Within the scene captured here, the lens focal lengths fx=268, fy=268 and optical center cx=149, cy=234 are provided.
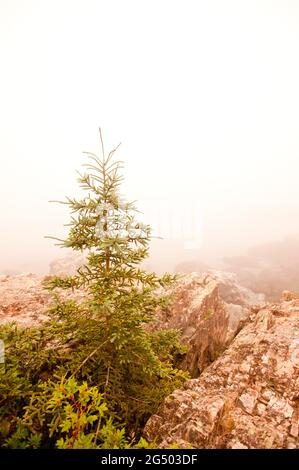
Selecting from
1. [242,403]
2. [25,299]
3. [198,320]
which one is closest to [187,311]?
[198,320]

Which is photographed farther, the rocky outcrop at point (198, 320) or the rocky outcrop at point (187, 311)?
the rocky outcrop at point (198, 320)

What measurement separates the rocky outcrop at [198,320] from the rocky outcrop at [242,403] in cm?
276

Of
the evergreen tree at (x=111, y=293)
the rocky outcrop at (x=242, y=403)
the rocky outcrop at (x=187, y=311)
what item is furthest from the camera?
the rocky outcrop at (x=187, y=311)

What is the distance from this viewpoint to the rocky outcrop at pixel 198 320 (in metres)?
9.70

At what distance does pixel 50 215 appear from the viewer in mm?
134000

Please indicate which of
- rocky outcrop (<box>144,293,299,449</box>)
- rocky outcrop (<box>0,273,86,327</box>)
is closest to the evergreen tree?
rocky outcrop (<box>144,293,299,449</box>)

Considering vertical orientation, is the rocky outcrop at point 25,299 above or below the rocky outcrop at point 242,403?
above

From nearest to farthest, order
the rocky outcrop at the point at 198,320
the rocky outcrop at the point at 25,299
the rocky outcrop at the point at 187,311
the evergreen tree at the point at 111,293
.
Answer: the evergreen tree at the point at 111,293
the rocky outcrop at the point at 25,299
the rocky outcrop at the point at 187,311
the rocky outcrop at the point at 198,320

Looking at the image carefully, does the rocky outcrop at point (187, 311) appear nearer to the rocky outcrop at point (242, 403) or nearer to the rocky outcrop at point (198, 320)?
the rocky outcrop at point (198, 320)

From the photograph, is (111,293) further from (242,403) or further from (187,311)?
(187,311)

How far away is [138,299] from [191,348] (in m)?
5.06

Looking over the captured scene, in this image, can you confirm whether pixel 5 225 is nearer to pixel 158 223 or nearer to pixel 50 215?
pixel 50 215

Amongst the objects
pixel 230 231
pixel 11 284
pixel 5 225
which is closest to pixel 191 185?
pixel 230 231

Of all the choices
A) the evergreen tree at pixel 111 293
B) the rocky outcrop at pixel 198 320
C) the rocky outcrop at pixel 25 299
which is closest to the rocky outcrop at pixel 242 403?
the evergreen tree at pixel 111 293
